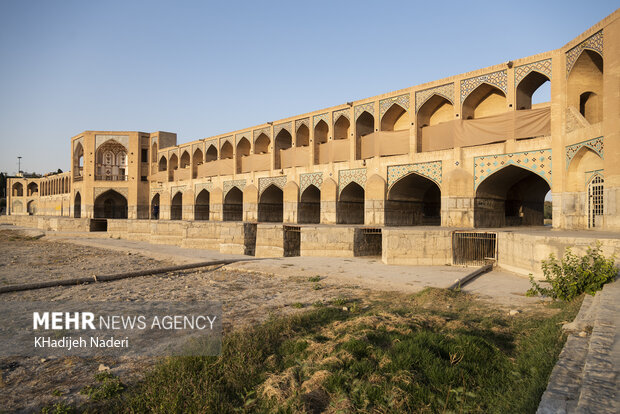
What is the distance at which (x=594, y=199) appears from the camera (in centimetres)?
1091

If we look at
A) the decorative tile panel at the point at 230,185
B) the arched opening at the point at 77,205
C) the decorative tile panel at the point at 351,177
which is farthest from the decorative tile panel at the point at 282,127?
the arched opening at the point at 77,205

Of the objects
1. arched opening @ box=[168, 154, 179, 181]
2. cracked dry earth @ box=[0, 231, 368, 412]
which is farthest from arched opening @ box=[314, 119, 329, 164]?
arched opening @ box=[168, 154, 179, 181]

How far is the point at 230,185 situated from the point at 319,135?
24.8 feet

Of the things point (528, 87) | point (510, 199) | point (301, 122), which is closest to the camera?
point (528, 87)

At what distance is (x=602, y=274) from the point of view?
18.9 feet

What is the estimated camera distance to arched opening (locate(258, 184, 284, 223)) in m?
22.7

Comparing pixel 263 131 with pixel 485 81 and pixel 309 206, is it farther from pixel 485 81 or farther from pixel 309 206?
pixel 485 81

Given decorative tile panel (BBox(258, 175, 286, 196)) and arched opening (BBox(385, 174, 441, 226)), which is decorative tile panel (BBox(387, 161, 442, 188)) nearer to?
arched opening (BBox(385, 174, 441, 226))

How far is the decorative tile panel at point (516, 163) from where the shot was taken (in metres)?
12.4

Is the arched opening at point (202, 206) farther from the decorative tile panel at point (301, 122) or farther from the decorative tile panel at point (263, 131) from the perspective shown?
the decorative tile panel at point (301, 122)

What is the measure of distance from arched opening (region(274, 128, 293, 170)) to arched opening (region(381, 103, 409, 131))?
646 centimetres

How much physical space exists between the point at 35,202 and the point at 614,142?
192 ft

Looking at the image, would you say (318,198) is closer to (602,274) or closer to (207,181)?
(207,181)

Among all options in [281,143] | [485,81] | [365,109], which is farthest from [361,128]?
[485,81]
